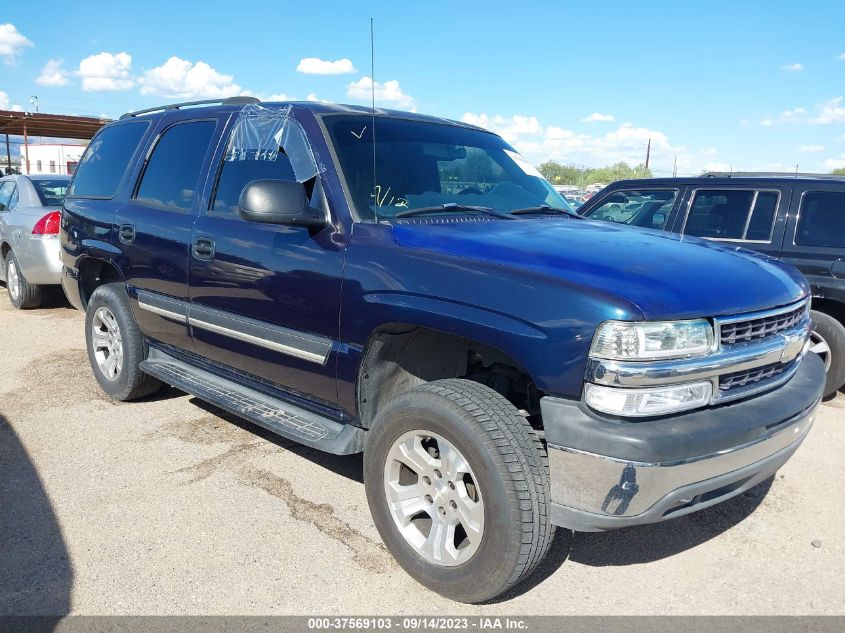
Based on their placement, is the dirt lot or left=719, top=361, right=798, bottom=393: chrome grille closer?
left=719, top=361, right=798, bottom=393: chrome grille

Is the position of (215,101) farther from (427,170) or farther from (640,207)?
(640,207)

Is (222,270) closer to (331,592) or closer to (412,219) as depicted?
(412,219)

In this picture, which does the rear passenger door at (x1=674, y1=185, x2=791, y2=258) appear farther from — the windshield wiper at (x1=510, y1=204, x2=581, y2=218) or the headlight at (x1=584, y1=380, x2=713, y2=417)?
the headlight at (x1=584, y1=380, x2=713, y2=417)

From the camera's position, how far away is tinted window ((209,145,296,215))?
11.5 feet

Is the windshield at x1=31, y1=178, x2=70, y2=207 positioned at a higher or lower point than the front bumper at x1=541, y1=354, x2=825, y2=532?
higher

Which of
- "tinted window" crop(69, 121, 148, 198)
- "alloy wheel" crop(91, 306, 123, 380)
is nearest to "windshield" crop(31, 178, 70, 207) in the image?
"tinted window" crop(69, 121, 148, 198)

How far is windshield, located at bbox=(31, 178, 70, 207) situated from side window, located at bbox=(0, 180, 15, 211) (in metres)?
0.53

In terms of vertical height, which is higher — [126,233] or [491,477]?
[126,233]

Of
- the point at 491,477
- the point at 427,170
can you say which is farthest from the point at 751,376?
the point at 427,170

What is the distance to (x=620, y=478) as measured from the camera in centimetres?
230

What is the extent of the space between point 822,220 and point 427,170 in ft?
11.8

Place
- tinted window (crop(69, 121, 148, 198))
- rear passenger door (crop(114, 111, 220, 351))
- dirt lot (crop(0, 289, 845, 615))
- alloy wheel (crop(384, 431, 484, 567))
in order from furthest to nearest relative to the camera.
Answer: tinted window (crop(69, 121, 148, 198)) < rear passenger door (crop(114, 111, 220, 351)) < dirt lot (crop(0, 289, 845, 615)) < alloy wheel (crop(384, 431, 484, 567))

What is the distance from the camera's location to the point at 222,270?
3.64 metres

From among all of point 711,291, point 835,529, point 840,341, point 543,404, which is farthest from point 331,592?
point 840,341
